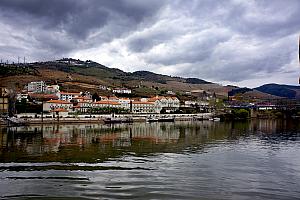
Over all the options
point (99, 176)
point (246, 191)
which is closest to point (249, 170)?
point (246, 191)

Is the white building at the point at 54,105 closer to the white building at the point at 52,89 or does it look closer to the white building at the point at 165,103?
the white building at the point at 52,89

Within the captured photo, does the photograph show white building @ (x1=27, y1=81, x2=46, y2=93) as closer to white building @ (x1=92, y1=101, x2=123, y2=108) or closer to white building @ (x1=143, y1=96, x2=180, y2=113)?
white building @ (x1=92, y1=101, x2=123, y2=108)

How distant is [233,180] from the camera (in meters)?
13.4

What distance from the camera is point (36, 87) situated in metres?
104

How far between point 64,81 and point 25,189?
115704 millimetres

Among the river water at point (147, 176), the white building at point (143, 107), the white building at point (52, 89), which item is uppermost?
the white building at point (52, 89)

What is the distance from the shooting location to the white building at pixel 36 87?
4030 inches

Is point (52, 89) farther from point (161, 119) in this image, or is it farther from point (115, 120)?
point (115, 120)

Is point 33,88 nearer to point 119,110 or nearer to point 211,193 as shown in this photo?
point 119,110

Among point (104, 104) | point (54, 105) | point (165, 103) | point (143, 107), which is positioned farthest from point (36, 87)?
point (165, 103)

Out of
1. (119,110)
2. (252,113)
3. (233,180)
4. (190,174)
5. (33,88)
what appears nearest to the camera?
(233,180)

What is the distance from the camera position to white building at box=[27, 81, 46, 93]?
336 feet

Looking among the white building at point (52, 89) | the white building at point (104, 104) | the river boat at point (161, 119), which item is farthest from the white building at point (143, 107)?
the white building at point (52, 89)

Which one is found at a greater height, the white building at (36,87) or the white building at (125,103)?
the white building at (36,87)
